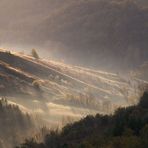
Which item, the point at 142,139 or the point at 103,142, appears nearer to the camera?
the point at 142,139

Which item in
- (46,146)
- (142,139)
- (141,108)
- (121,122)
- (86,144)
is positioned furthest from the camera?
(46,146)

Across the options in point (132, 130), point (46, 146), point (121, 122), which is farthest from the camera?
point (46, 146)

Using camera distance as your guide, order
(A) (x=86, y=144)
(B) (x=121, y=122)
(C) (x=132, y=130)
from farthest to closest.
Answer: (B) (x=121, y=122)
(C) (x=132, y=130)
(A) (x=86, y=144)

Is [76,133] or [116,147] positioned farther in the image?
[76,133]

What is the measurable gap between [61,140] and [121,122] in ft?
143

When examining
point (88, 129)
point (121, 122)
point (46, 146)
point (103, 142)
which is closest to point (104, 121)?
point (88, 129)

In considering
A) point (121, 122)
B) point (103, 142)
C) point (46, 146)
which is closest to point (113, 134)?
point (121, 122)

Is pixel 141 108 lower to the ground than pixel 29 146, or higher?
higher

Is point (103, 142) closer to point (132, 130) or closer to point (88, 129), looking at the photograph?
point (132, 130)

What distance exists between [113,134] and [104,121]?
162 ft

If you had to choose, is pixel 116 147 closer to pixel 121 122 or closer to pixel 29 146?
pixel 121 122

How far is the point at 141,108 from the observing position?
6289 inches

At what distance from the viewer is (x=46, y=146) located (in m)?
178

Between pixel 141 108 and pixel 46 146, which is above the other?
pixel 141 108
